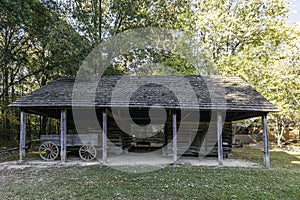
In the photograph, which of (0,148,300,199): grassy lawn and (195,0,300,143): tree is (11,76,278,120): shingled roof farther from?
(195,0,300,143): tree

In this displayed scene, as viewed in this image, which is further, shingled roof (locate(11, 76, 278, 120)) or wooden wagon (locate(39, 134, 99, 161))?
wooden wagon (locate(39, 134, 99, 161))

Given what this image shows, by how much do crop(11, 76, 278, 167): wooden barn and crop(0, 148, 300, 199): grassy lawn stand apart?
1.85m

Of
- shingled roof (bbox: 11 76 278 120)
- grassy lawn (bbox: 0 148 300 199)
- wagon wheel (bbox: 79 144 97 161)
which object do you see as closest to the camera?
grassy lawn (bbox: 0 148 300 199)

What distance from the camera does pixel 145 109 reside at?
10922mm

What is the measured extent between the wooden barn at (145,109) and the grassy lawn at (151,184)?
1851mm

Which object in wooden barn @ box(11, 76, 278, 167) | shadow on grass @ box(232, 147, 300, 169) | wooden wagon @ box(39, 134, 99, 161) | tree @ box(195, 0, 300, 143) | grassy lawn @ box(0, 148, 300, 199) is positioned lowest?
shadow on grass @ box(232, 147, 300, 169)

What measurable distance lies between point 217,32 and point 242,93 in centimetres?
1052

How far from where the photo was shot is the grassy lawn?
5719 mm

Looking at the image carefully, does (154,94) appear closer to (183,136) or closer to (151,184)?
(183,136)

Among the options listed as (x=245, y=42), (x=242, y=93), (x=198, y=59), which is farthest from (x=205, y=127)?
(x=245, y=42)

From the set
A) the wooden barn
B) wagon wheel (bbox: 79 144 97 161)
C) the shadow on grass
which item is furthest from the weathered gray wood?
the shadow on grass

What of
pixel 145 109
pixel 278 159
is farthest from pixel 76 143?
pixel 278 159

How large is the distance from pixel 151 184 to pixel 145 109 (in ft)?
16.0

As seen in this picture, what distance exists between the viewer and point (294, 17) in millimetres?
18906
